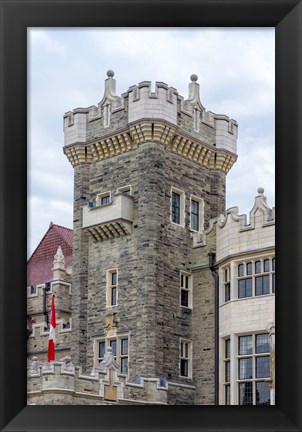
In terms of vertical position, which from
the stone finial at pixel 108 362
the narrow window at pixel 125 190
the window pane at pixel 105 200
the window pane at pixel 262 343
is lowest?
the stone finial at pixel 108 362

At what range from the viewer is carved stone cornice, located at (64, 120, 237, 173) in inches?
707

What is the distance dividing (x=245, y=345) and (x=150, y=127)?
507 centimetres

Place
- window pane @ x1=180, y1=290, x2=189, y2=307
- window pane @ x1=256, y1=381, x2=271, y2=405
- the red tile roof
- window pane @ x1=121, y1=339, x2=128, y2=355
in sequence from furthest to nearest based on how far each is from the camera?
1. the red tile roof
2. window pane @ x1=180, y1=290, x2=189, y2=307
3. window pane @ x1=121, y1=339, x2=128, y2=355
4. window pane @ x1=256, y1=381, x2=271, y2=405

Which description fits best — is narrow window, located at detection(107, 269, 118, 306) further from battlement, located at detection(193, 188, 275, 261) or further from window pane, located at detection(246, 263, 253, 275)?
window pane, located at detection(246, 263, 253, 275)

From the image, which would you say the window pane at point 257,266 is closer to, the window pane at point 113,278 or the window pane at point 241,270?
the window pane at point 241,270

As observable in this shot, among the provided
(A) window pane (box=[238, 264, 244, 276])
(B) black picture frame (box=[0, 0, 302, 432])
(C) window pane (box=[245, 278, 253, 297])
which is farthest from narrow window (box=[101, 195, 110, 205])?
(B) black picture frame (box=[0, 0, 302, 432])

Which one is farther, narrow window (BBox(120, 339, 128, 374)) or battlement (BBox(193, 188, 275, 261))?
narrow window (BBox(120, 339, 128, 374))

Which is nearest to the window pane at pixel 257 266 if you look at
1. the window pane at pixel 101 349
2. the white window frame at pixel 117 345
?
the white window frame at pixel 117 345

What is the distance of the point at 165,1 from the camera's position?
10.8 ft

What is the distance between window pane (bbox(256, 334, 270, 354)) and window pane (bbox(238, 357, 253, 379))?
29 centimetres

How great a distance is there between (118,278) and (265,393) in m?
4.18

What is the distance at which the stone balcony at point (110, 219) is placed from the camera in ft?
58.8
